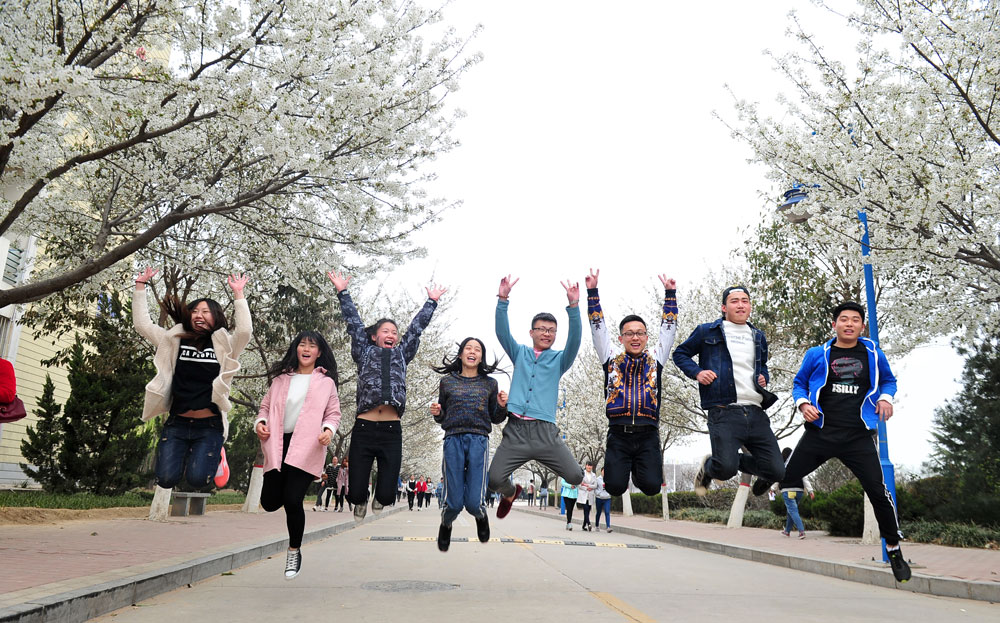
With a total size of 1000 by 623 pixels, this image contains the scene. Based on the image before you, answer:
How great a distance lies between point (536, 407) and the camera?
23.5 feet

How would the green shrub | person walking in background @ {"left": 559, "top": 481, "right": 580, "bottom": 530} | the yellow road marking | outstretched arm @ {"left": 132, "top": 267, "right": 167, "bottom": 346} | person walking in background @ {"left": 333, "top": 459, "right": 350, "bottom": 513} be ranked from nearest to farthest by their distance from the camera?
the yellow road marking, outstretched arm @ {"left": 132, "top": 267, "right": 167, "bottom": 346}, the green shrub, person walking in background @ {"left": 559, "top": 481, "right": 580, "bottom": 530}, person walking in background @ {"left": 333, "top": 459, "right": 350, "bottom": 513}

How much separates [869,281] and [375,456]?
26.0 feet

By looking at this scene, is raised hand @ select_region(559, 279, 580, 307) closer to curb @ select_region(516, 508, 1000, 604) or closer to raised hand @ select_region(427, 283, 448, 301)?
raised hand @ select_region(427, 283, 448, 301)

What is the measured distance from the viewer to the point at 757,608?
6062 millimetres

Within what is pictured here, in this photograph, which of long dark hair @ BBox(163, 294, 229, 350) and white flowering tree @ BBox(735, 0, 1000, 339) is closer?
long dark hair @ BBox(163, 294, 229, 350)

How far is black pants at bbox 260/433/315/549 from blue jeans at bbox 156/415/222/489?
2.14 feet

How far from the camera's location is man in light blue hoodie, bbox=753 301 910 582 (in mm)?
6641

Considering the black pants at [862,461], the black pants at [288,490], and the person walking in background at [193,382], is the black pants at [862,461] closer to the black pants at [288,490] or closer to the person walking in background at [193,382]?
the black pants at [288,490]

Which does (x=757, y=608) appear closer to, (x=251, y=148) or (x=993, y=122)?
(x=993, y=122)

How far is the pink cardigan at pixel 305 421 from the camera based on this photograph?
631 cm

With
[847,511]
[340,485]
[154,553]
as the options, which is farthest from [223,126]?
[340,485]

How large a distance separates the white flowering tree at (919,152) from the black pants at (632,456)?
546 centimetres

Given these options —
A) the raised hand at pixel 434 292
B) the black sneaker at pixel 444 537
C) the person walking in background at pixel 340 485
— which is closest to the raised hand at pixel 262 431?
the black sneaker at pixel 444 537

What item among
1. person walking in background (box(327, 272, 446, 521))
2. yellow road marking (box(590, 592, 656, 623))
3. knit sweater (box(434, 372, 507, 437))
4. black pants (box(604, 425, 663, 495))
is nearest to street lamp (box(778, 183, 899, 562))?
black pants (box(604, 425, 663, 495))
